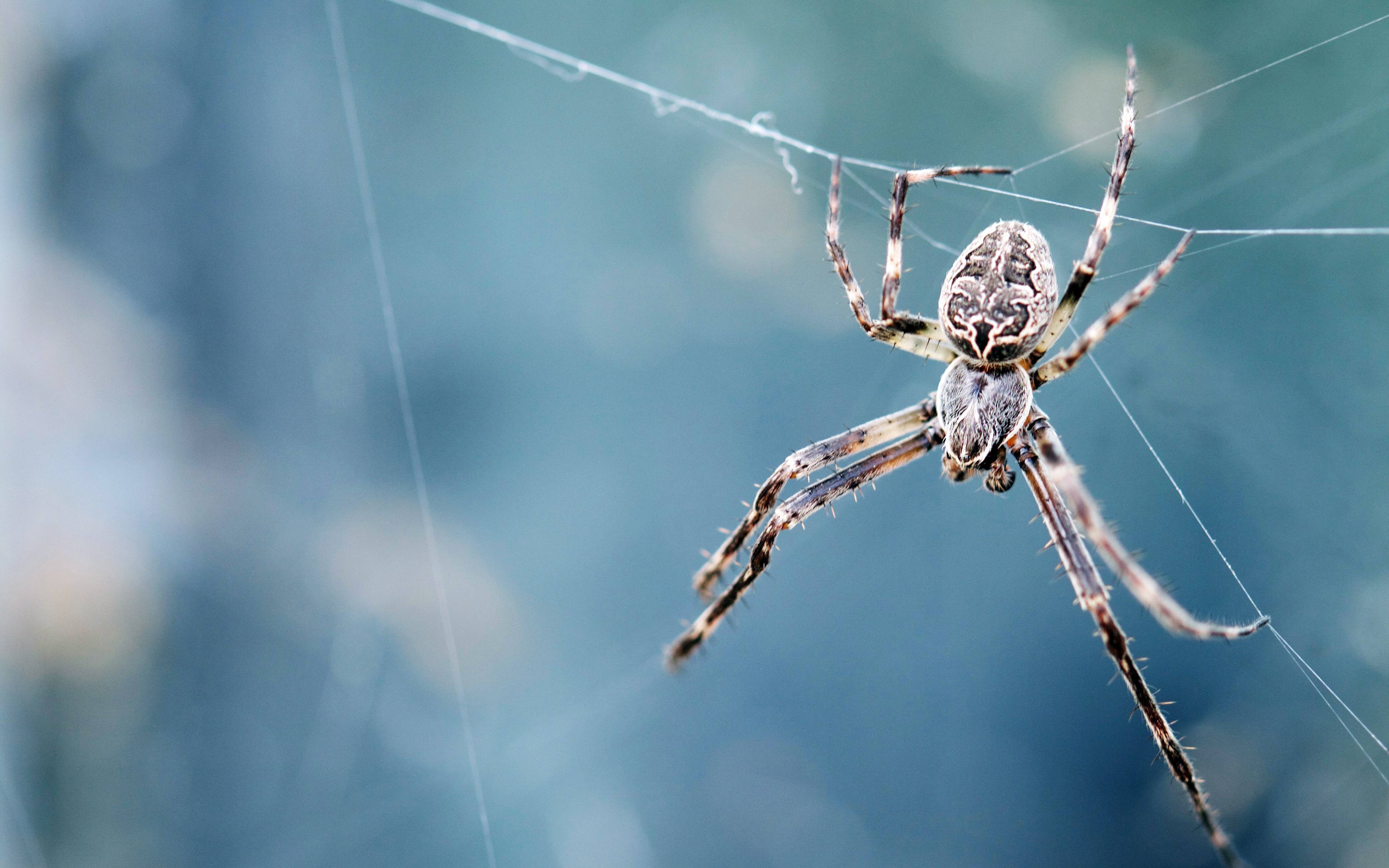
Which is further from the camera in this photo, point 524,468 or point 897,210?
point 524,468

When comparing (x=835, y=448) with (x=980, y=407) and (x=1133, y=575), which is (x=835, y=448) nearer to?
(x=980, y=407)

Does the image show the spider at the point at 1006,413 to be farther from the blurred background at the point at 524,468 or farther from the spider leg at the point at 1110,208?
the blurred background at the point at 524,468

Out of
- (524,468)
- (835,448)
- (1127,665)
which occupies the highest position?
(524,468)

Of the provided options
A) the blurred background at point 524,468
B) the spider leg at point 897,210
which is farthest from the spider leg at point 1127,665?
the blurred background at point 524,468

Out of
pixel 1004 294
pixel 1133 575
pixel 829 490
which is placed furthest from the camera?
pixel 829 490

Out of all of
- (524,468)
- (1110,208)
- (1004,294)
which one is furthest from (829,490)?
(524,468)

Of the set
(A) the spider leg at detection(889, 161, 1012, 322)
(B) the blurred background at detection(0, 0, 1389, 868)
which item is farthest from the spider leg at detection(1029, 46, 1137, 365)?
(B) the blurred background at detection(0, 0, 1389, 868)

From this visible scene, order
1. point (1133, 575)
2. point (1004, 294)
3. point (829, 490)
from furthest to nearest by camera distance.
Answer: point (829, 490) → point (1004, 294) → point (1133, 575)
